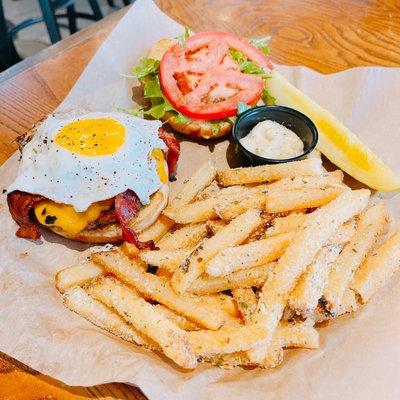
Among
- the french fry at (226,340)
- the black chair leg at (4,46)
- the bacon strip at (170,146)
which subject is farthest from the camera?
the black chair leg at (4,46)

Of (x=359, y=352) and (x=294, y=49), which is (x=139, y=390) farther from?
(x=294, y=49)

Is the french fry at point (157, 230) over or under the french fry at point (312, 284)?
under

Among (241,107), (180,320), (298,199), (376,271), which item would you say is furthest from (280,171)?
(180,320)

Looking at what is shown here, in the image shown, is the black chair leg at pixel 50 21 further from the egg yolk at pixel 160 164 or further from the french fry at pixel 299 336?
the french fry at pixel 299 336

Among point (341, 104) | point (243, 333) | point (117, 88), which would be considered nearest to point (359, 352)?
point (243, 333)

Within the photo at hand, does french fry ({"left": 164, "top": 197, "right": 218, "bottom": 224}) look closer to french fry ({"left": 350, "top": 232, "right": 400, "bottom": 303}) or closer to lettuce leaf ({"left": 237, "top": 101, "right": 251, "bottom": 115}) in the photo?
french fry ({"left": 350, "top": 232, "right": 400, "bottom": 303})

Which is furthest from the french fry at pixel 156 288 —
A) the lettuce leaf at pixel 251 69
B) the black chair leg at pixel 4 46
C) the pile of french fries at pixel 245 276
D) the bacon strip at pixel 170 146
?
the black chair leg at pixel 4 46
